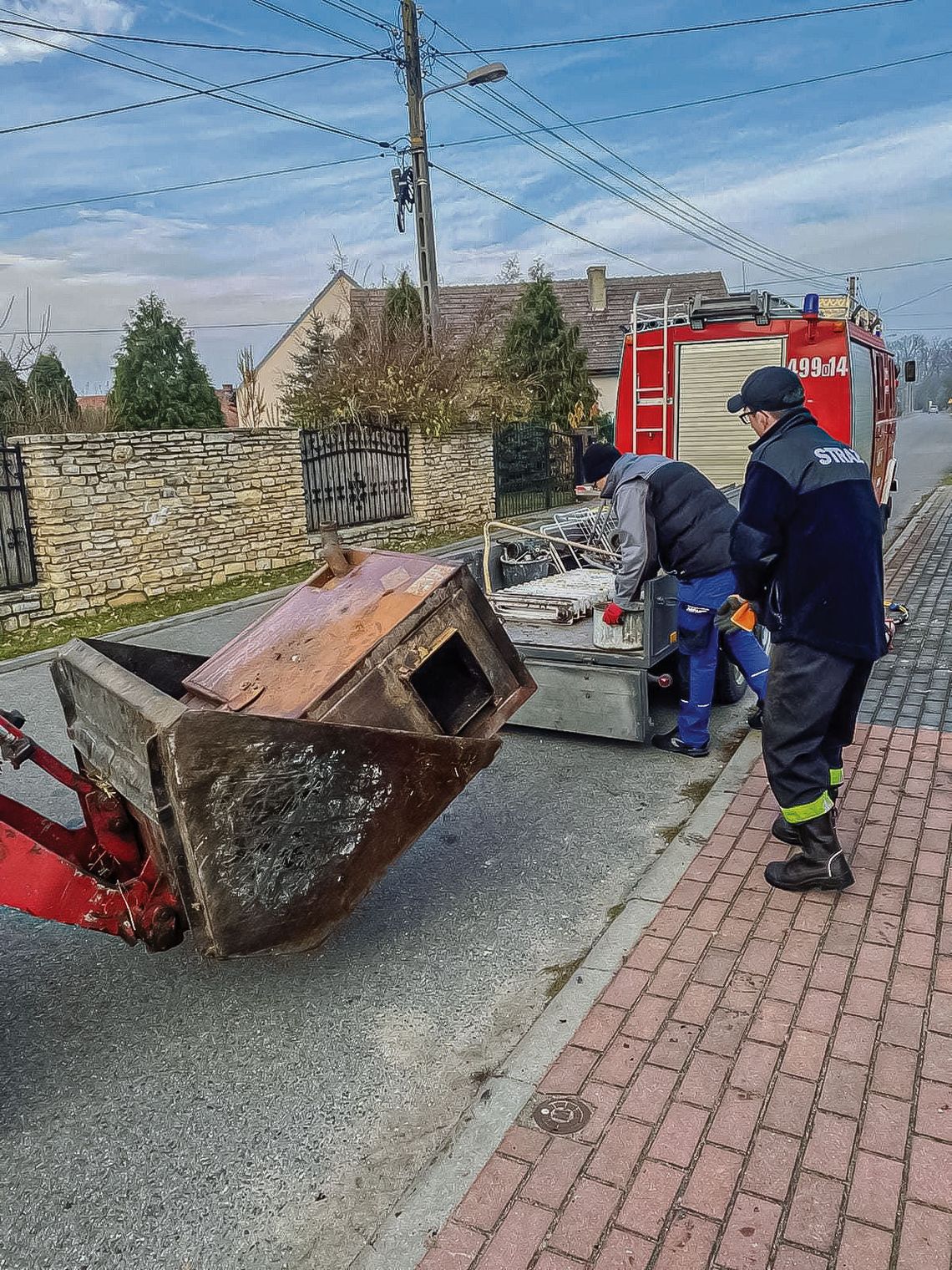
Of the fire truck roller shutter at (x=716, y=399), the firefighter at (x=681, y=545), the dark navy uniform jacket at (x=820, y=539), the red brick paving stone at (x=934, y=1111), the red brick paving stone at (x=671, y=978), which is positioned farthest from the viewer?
the fire truck roller shutter at (x=716, y=399)

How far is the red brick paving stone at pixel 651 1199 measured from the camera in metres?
2.15

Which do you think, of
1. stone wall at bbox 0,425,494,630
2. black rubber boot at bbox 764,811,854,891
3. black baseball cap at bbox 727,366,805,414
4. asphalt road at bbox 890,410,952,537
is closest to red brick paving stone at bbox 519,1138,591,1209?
black rubber boot at bbox 764,811,854,891

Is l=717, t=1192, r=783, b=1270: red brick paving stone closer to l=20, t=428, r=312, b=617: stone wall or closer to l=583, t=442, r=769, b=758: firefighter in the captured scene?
l=583, t=442, r=769, b=758: firefighter

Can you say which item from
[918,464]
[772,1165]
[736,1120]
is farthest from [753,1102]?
[918,464]

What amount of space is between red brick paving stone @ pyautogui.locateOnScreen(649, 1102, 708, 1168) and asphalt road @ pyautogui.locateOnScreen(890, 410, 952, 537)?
12519mm

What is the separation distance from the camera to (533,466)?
19.1 m

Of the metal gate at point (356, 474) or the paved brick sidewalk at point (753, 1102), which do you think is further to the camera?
the metal gate at point (356, 474)

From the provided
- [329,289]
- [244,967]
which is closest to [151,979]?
[244,967]

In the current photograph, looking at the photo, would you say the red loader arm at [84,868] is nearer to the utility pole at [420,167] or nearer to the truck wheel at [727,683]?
the truck wheel at [727,683]

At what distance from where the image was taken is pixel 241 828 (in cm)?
257

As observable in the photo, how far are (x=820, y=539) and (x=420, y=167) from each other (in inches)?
604

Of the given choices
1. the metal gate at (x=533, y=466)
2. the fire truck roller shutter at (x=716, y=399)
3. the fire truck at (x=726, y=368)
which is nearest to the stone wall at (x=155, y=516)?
the metal gate at (x=533, y=466)

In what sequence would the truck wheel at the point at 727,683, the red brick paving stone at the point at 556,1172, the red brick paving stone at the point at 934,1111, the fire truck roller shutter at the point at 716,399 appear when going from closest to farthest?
the red brick paving stone at the point at 556,1172
the red brick paving stone at the point at 934,1111
the truck wheel at the point at 727,683
the fire truck roller shutter at the point at 716,399

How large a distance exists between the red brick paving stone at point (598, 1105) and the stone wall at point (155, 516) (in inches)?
329
